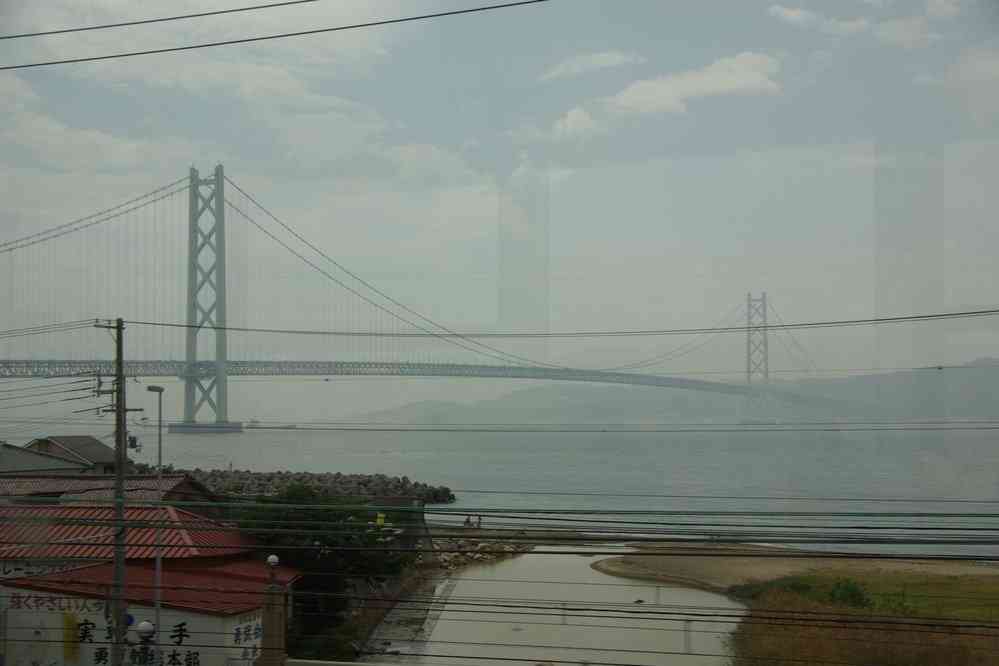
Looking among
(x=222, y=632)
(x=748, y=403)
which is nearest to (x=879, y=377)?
(x=748, y=403)

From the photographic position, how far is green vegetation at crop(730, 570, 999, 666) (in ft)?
18.7

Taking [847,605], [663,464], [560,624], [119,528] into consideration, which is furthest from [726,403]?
[119,528]

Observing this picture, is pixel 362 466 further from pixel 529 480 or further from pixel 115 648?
pixel 115 648

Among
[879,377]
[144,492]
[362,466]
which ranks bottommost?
[362,466]

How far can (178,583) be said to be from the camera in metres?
5.80

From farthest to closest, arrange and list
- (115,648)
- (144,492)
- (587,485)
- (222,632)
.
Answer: (587,485) → (144,492) → (222,632) → (115,648)

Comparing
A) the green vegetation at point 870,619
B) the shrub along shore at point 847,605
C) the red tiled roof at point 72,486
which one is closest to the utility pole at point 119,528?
the red tiled roof at point 72,486

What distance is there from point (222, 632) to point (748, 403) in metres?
15.0

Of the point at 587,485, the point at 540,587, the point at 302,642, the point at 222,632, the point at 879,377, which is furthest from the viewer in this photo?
the point at 587,485

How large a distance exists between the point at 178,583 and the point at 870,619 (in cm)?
395

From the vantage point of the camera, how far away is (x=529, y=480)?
17203 millimetres

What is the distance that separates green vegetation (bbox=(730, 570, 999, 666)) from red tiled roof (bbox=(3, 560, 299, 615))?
297 cm

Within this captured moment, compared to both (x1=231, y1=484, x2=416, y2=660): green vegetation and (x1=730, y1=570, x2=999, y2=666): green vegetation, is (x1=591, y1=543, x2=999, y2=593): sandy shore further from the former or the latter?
(x1=231, y1=484, x2=416, y2=660): green vegetation

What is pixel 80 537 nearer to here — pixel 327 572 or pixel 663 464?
pixel 327 572
